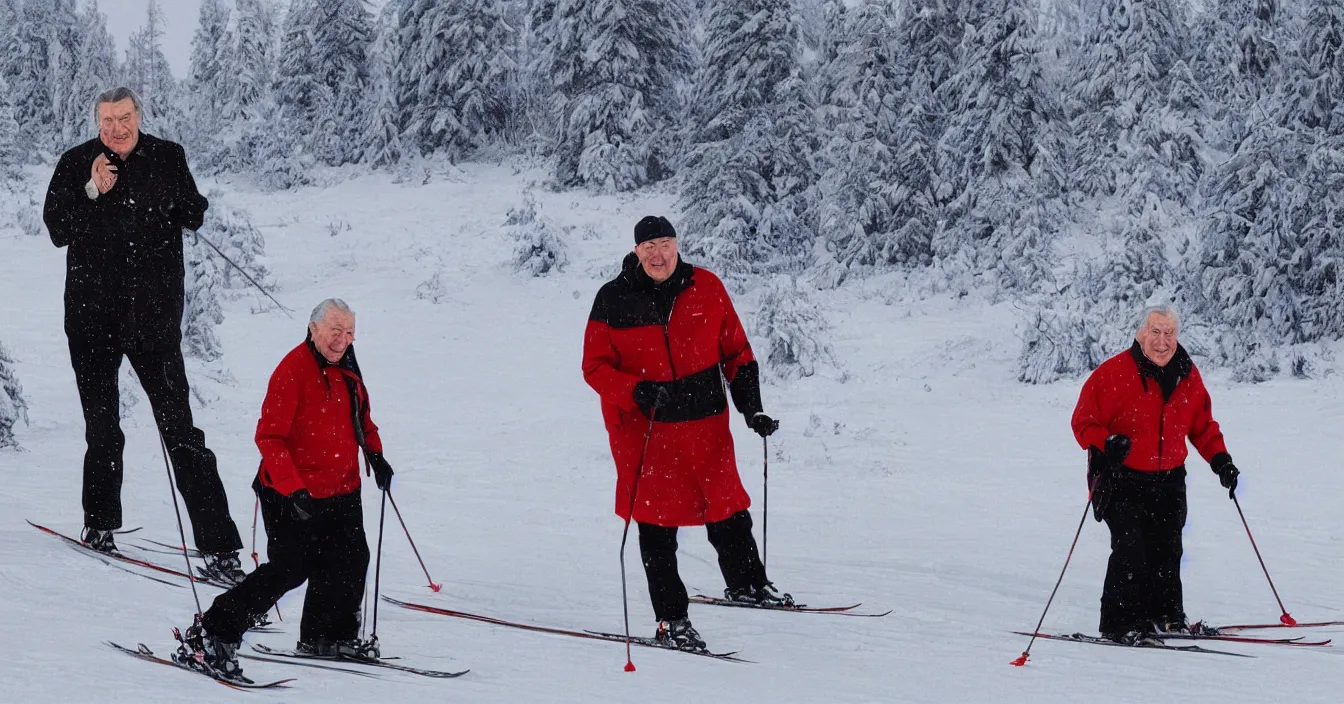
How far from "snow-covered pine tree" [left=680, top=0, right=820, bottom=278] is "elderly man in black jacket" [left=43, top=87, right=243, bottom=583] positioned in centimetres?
1810

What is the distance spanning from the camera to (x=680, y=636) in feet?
17.0

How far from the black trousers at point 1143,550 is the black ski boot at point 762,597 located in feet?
5.18

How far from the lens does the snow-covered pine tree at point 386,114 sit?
31.6 m

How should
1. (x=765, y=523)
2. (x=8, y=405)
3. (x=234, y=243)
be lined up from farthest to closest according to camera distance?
1. (x=234, y=243)
2. (x=8, y=405)
3. (x=765, y=523)

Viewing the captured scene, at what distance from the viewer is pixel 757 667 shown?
16.1ft

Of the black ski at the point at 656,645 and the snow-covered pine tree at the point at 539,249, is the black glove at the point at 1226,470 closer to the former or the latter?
the black ski at the point at 656,645

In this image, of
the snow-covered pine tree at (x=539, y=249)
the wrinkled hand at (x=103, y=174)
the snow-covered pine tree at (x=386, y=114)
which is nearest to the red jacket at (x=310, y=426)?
the wrinkled hand at (x=103, y=174)

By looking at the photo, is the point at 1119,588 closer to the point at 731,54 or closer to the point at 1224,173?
A: the point at 1224,173

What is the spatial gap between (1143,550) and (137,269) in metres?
4.96

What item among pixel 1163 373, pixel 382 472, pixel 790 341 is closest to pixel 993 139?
pixel 790 341

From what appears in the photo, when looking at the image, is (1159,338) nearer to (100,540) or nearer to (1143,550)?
(1143,550)

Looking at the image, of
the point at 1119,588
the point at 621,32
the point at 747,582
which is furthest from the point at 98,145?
the point at 621,32

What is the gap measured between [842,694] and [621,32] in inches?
998

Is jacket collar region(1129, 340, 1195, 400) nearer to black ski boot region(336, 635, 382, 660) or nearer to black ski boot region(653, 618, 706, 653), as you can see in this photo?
black ski boot region(653, 618, 706, 653)
